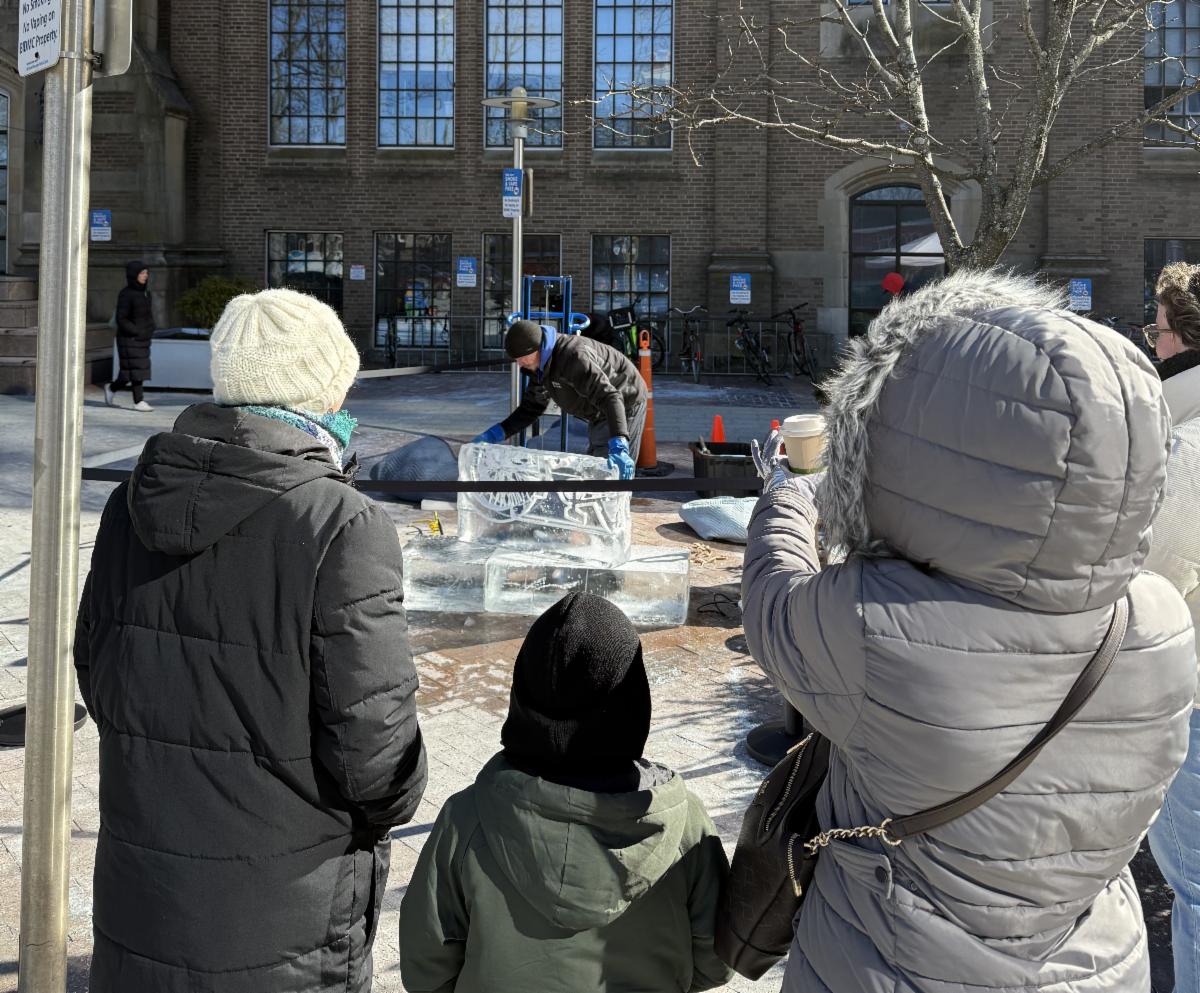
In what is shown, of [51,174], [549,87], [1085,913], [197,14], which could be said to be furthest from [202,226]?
[1085,913]

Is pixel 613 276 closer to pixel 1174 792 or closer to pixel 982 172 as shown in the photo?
pixel 982 172

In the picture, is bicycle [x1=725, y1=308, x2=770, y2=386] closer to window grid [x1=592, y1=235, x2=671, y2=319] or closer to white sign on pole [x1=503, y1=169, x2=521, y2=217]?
window grid [x1=592, y1=235, x2=671, y2=319]

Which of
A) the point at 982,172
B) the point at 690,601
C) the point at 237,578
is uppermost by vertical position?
the point at 982,172

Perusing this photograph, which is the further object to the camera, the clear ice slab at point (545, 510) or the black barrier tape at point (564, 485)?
the clear ice slab at point (545, 510)

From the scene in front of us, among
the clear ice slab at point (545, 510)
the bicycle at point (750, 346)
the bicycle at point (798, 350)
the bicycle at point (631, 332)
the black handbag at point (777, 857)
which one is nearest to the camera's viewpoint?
the black handbag at point (777, 857)

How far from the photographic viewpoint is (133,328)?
690 inches

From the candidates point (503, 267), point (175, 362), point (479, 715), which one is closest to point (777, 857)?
point (479, 715)

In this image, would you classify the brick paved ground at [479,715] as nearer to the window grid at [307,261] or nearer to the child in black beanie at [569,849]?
the child in black beanie at [569,849]

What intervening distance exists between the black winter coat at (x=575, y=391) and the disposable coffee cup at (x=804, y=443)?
6.22 m

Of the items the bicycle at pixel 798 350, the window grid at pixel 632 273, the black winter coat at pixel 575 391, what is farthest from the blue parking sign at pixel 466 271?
the black winter coat at pixel 575 391

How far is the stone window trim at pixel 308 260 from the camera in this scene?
26.9 metres

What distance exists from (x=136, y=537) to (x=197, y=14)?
88.3 ft

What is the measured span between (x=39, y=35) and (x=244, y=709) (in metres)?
1.68

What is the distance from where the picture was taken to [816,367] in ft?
82.8
